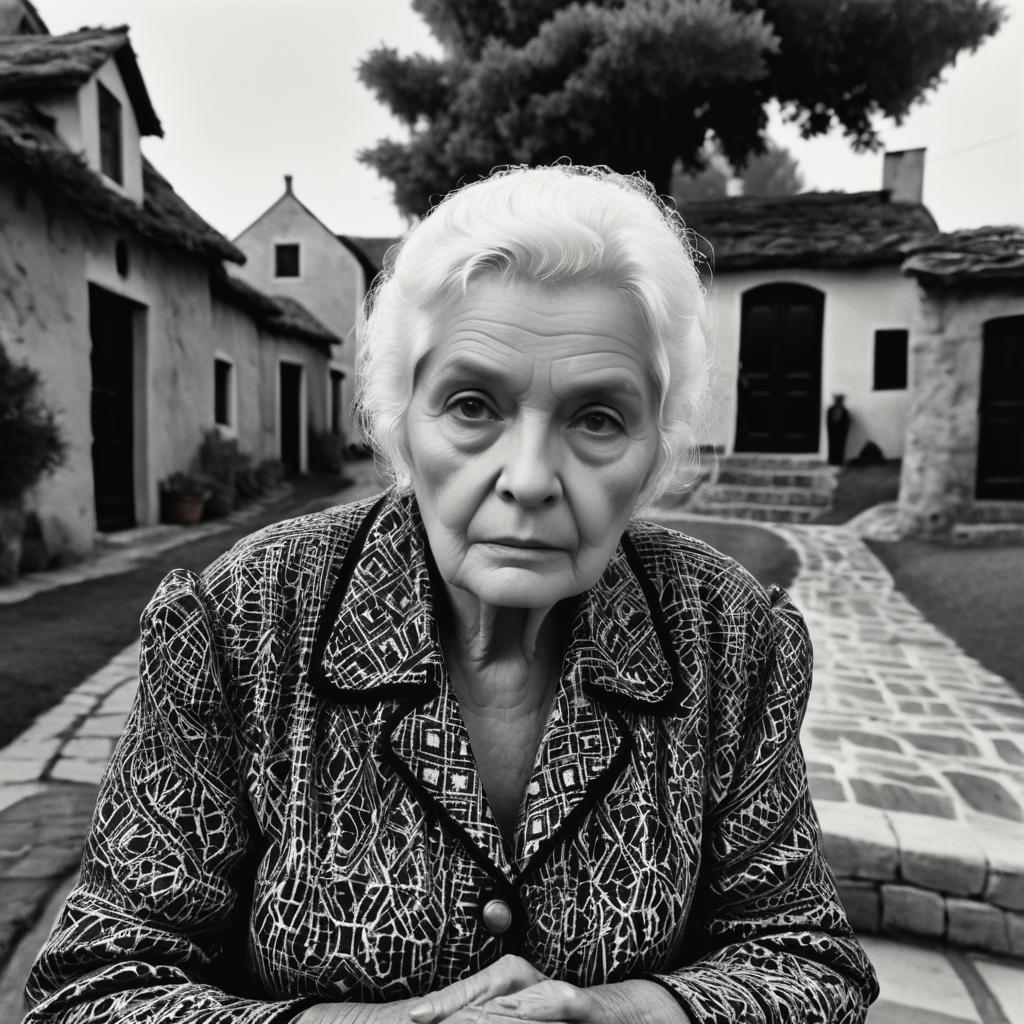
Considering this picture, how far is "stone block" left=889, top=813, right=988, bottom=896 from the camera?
6.75 ft

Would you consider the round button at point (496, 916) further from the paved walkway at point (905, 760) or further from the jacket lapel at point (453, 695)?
the paved walkway at point (905, 760)

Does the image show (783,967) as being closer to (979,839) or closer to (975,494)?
(979,839)

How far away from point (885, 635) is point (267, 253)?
3.27 meters

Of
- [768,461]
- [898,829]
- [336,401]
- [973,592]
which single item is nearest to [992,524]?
[973,592]

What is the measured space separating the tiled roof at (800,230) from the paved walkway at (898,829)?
8.83 ft

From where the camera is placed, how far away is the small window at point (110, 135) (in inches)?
83.5

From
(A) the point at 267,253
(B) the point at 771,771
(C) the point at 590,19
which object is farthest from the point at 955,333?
(B) the point at 771,771

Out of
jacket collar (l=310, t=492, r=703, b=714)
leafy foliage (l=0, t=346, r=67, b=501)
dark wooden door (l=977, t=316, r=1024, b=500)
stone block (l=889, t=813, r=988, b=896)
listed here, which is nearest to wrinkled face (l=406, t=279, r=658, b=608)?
jacket collar (l=310, t=492, r=703, b=714)

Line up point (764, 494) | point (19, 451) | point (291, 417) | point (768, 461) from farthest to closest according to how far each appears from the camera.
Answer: point (768, 461) < point (764, 494) < point (291, 417) < point (19, 451)

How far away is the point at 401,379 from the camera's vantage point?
3.34ft

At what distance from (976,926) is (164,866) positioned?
2.14 meters

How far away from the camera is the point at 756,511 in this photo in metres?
4.84

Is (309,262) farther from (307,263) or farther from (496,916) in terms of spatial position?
(496,916)

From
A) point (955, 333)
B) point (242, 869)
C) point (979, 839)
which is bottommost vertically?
point (979, 839)
